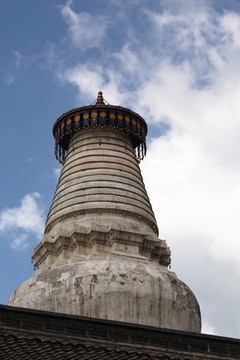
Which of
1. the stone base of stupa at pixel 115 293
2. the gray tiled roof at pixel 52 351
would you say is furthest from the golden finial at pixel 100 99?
the gray tiled roof at pixel 52 351

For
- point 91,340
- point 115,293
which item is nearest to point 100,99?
point 115,293

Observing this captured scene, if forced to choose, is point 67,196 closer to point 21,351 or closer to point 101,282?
point 101,282

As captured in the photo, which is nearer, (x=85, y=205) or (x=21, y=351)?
(x=21, y=351)

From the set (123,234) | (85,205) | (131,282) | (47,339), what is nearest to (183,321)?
(131,282)

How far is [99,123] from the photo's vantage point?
1145 inches

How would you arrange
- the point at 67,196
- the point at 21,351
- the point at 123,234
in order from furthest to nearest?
the point at 67,196 < the point at 123,234 < the point at 21,351

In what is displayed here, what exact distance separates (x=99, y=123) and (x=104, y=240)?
5985 millimetres

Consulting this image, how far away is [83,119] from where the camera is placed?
29391 millimetres

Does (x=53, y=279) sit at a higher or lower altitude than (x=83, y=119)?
lower

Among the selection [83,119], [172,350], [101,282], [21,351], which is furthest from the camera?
[83,119]

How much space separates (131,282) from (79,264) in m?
1.96

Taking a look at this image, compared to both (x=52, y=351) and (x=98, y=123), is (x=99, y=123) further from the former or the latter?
(x=52, y=351)

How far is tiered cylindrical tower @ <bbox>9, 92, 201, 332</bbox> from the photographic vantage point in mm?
22688

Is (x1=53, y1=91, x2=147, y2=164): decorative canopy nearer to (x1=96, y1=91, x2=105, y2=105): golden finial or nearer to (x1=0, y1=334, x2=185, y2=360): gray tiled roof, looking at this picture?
(x1=96, y1=91, x2=105, y2=105): golden finial
